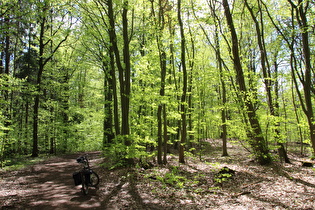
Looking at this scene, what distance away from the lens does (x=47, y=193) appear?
262 inches

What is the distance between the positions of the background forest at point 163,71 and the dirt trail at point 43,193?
2.28 meters

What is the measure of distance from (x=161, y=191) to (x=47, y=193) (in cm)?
390

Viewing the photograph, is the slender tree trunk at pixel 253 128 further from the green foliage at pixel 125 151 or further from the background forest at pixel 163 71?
the green foliage at pixel 125 151

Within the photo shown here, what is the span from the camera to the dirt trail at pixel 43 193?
18.2ft

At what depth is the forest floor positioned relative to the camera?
5555mm

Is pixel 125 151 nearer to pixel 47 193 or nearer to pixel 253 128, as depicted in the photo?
pixel 47 193

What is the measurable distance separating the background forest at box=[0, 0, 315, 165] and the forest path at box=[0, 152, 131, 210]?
7.11 ft

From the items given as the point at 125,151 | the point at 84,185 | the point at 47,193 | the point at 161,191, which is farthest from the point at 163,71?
the point at 47,193

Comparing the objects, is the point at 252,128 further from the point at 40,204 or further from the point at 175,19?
the point at 40,204

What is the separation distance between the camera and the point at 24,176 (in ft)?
30.5

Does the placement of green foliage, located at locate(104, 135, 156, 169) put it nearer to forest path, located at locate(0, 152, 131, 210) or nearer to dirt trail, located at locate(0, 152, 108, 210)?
forest path, located at locate(0, 152, 131, 210)

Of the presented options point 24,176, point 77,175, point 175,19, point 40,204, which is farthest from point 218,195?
point 175,19

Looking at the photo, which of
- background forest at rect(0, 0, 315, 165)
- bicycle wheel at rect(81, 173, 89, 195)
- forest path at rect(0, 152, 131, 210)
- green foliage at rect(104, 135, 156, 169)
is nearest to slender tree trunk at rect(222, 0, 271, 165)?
background forest at rect(0, 0, 315, 165)

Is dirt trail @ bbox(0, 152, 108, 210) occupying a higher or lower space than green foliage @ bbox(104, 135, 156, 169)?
lower
